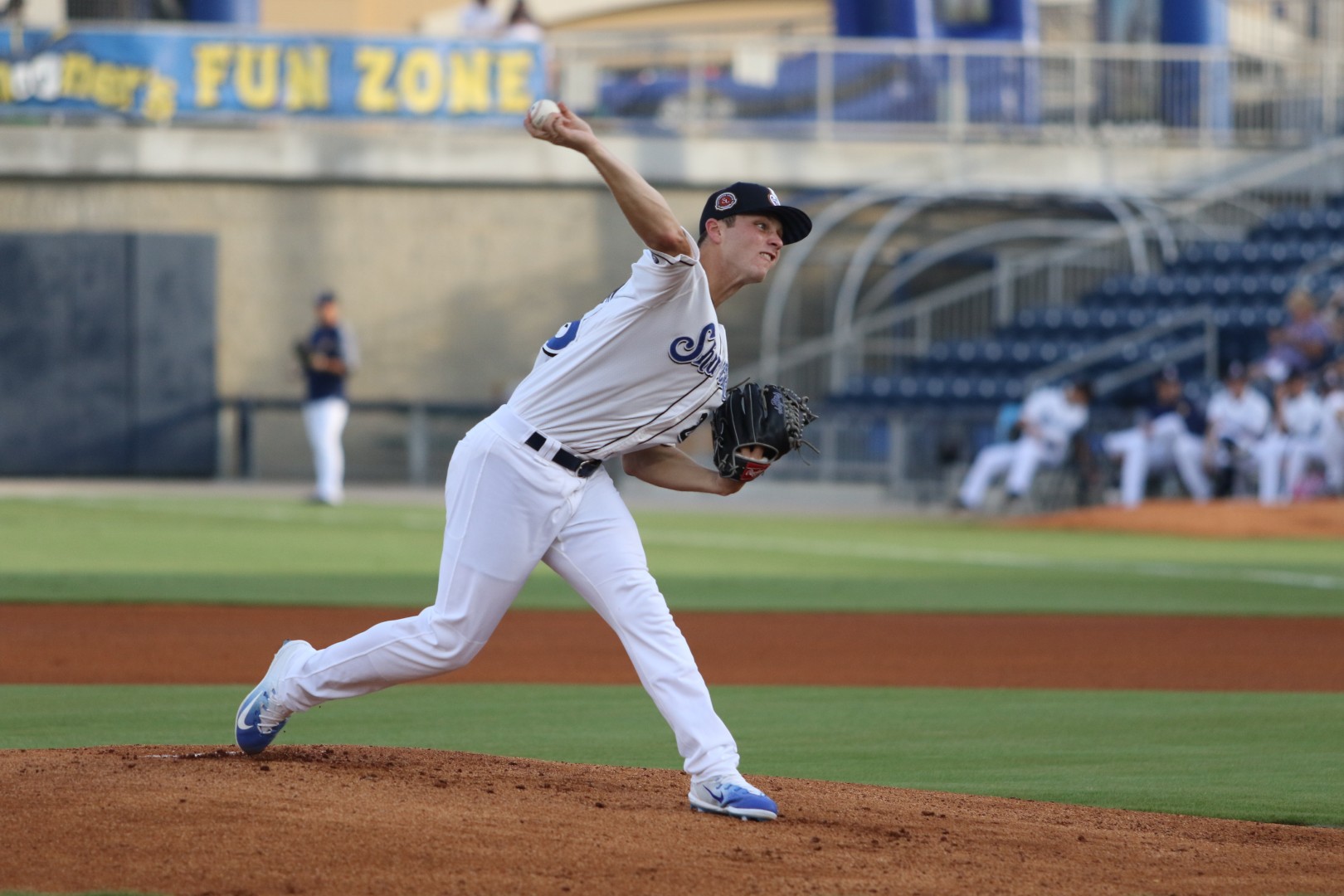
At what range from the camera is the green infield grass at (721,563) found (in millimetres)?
12289

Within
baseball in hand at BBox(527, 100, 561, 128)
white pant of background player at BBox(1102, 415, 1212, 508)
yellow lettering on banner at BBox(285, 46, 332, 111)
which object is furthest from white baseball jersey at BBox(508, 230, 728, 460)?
yellow lettering on banner at BBox(285, 46, 332, 111)

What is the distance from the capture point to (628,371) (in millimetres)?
5008

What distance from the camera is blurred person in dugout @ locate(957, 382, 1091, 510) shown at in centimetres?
2008

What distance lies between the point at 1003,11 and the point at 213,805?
76.3 feet

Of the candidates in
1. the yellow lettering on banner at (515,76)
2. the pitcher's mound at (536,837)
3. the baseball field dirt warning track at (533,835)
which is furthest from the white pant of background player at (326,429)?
the pitcher's mound at (536,837)

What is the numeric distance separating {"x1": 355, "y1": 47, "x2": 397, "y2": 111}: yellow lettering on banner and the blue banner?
0.01 meters

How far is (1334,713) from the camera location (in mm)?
7797

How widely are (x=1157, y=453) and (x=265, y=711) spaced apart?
16.8 meters

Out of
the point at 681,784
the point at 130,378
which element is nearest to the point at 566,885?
the point at 681,784

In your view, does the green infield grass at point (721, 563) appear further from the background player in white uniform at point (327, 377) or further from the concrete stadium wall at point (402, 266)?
the concrete stadium wall at point (402, 266)

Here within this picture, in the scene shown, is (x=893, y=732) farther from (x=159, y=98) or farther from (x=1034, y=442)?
(x=159, y=98)

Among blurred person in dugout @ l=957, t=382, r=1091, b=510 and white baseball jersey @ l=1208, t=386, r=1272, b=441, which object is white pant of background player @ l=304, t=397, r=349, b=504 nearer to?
blurred person in dugout @ l=957, t=382, r=1091, b=510

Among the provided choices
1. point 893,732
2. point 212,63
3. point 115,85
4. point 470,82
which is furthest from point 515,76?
point 893,732

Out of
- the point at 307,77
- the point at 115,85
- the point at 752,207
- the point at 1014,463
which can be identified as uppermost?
the point at 307,77
